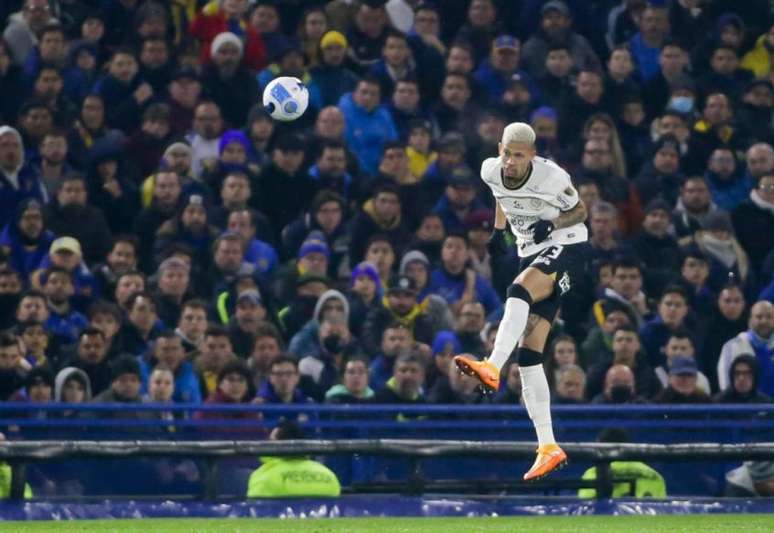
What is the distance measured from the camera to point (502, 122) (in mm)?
20219

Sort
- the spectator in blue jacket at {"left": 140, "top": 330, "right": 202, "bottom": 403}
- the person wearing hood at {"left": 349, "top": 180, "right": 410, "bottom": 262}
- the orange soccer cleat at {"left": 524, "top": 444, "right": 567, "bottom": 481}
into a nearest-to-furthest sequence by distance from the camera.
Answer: the orange soccer cleat at {"left": 524, "top": 444, "right": 567, "bottom": 481}, the spectator in blue jacket at {"left": 140, "top": 330, "right": 202, "bottom": 403}, the person wearing hood at {"left": 349, "top": 180, "right": 410, "bottom": 262}

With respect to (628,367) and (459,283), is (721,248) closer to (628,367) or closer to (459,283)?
(459,283)

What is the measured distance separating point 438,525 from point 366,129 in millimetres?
6728

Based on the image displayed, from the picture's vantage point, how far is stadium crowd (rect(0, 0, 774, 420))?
16.9 meters

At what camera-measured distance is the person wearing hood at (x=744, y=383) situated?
55.6 feet

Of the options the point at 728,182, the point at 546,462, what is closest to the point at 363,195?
the point at 728,182

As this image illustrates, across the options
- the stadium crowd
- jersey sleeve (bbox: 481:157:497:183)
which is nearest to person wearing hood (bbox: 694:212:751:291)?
the stadium crowd

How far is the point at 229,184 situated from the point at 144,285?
5.06 feet

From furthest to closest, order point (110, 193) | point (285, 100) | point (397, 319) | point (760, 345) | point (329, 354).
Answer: point (110, 193) → point (760, 345) → point (397, 319) → point (329, 354) → point (285, 100)

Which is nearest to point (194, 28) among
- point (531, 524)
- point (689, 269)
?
point (689, 269)

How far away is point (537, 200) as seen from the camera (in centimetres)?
1334

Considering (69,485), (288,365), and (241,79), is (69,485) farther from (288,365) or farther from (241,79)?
(241,79)

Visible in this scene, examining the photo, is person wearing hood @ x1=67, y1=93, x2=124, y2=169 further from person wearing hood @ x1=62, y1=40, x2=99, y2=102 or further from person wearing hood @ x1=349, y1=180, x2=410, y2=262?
person wearing hood @ x1=349, y1=180, x2=410, y2=262

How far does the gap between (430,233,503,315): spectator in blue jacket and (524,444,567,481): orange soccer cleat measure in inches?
200
